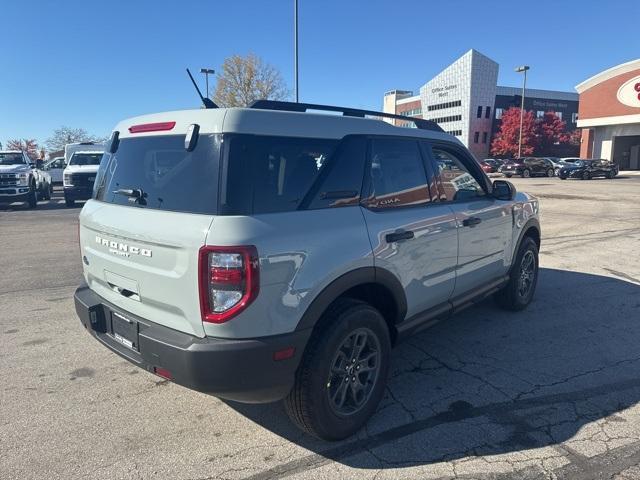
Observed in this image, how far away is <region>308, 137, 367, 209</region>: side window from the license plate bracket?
126 centimetres

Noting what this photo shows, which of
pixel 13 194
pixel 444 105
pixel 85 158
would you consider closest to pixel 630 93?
pixel 444 105

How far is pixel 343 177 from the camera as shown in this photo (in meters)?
2.95

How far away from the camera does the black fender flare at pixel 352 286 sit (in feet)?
8.49

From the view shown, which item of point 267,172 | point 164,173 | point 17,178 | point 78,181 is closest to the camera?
point 267,172

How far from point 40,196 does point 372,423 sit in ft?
69.8

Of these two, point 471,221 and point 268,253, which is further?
Result: point 471,221

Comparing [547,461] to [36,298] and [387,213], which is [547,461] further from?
[36,298]

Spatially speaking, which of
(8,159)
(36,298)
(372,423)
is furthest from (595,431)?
(8,159)

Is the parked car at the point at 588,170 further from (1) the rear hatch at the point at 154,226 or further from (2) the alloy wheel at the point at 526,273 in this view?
(1) the rear hatch at the point at 154,226

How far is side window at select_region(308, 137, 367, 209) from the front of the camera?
279cm

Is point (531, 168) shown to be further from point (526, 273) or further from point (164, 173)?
point (164, 173)

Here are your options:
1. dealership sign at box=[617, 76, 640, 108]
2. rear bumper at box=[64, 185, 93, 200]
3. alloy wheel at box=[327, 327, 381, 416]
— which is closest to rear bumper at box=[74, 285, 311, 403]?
alloy wheel at box=[327, 327, 381, 416]

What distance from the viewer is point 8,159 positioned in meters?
17.1

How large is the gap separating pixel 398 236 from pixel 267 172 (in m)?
1.09
